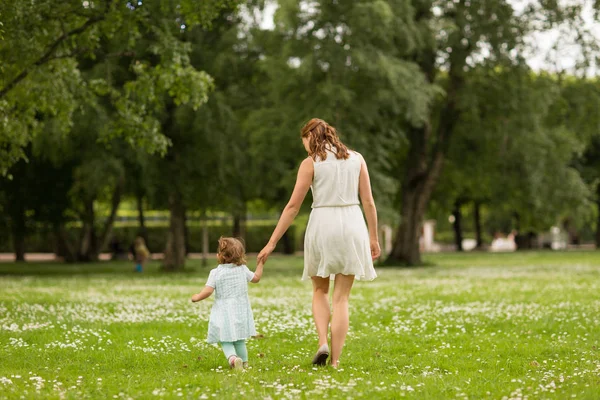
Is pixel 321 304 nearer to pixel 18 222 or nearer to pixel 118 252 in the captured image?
pixel 18 222

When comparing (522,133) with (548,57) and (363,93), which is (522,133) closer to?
(548,57)

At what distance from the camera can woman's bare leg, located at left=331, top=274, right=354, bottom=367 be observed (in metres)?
8.82

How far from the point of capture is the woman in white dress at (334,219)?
8648mm

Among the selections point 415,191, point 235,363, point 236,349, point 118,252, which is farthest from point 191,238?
point 235,363

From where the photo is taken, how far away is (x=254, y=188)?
113ft

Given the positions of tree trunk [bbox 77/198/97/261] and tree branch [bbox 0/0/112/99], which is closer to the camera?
tree branch [bbox 0/0/112/99]

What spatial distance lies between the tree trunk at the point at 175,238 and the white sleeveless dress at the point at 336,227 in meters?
25.5

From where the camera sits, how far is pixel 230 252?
28.8 feet

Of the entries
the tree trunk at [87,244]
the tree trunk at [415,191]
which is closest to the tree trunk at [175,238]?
the tree trunk at [415,191]

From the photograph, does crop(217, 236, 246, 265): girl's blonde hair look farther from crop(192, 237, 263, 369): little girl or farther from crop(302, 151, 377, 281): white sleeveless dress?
crop(302, 151, 377, 281): white sleeveless dress

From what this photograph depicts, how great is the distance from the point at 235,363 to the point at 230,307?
54 centimetres

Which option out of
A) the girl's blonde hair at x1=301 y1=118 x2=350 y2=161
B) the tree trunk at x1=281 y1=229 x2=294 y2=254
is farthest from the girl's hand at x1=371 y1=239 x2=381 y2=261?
the tree trunk at x1=281 y1=229 x2=294 y2=254

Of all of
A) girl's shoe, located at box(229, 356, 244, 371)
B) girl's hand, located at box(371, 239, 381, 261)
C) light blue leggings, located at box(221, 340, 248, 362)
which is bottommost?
girl's shoe, located at box(229, 356, 244, 371)

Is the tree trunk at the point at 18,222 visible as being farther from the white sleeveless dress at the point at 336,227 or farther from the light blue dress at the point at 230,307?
the white sleeveless dress at the point at 336,227
